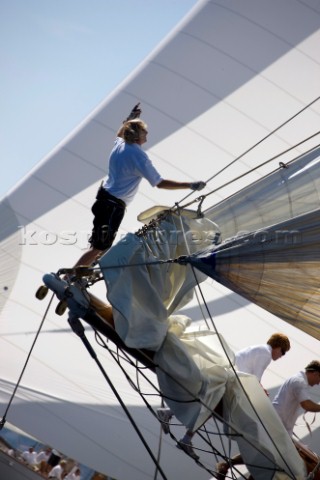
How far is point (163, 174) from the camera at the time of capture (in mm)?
8039

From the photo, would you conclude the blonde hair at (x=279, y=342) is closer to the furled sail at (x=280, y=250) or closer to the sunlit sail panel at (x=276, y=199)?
the furled sail at (x=280, y=250)

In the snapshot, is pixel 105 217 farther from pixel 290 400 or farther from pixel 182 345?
pixel 290 400

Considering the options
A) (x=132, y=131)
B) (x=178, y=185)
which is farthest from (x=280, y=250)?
(x=132, y=131)

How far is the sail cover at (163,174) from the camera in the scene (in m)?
7.57

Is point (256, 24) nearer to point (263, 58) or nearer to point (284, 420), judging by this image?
point (263, 58)

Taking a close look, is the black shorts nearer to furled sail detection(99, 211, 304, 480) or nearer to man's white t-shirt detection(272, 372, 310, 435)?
furled sail detection(99, 211, 304, 480)

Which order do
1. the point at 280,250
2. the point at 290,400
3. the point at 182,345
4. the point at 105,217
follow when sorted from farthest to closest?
the point at 290,400
the point at 105,217
the point at 182,345
the point at 280,250

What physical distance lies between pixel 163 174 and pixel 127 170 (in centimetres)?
182

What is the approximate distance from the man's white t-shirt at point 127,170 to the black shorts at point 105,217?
1.5 inches

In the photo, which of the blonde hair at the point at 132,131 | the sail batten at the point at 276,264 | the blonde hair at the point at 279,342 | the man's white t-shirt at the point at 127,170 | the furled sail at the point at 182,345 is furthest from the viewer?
the blonde hair at the point at 279,342

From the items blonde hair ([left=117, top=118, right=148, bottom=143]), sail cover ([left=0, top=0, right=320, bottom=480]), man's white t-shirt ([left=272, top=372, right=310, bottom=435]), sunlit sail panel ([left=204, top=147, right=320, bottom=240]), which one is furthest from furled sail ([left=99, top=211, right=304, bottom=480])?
sail cover ([left=0, top=0, right=320, bottom=480])

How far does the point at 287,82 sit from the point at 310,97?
0.22 m

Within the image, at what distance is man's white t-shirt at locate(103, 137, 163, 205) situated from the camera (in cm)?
610

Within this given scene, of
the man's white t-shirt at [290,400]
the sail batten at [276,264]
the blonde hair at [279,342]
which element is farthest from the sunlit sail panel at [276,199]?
the man's white t-shirt at [290,400]
